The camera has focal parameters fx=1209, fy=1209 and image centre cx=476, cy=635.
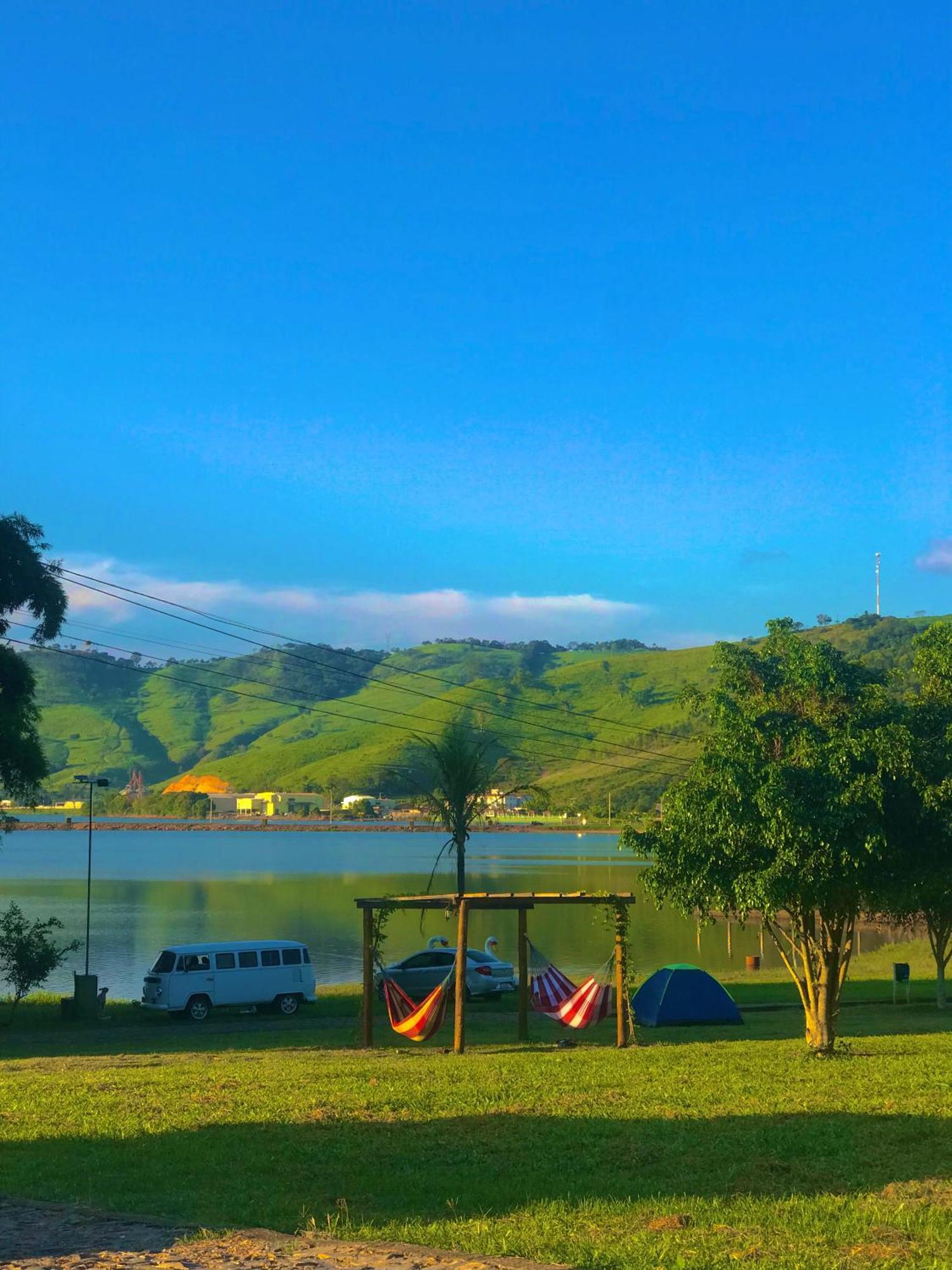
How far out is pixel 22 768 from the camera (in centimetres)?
2595

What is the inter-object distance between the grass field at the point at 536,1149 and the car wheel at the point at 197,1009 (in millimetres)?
10287

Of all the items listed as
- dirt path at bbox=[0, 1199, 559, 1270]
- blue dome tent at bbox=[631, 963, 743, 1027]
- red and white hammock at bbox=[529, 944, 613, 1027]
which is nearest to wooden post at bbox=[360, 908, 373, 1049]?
red and white hammock at bbox=[529, 944, 613, 1027]

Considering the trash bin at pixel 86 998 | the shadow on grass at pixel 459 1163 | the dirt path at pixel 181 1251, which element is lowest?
the trash bin at pixel 86 998

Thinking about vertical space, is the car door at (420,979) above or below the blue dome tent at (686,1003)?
below

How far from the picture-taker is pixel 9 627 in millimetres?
26734

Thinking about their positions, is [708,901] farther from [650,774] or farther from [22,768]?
[650,774]

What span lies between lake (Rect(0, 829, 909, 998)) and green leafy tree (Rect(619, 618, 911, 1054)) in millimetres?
2124

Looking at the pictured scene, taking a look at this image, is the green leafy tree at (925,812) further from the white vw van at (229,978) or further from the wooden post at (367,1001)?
the white vw van at (229,978)

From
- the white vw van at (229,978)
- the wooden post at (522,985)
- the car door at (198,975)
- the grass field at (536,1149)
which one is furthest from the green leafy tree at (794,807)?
the car door at (198,975)

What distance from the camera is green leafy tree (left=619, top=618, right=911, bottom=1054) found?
16297 millimetres

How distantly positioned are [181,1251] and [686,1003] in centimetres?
1900

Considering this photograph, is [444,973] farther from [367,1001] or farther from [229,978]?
[367,1001]

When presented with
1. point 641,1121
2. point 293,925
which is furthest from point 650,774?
point 641,1121

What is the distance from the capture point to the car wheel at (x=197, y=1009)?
28.1 meters
